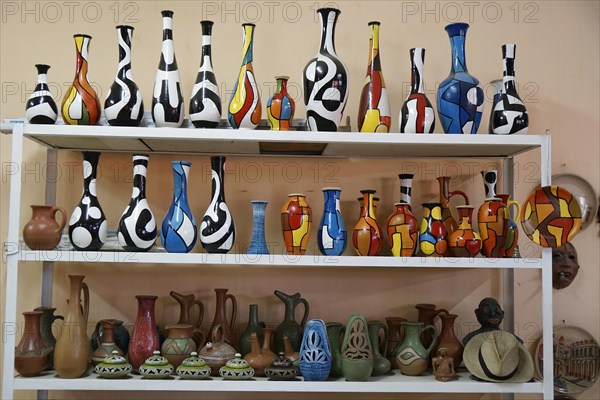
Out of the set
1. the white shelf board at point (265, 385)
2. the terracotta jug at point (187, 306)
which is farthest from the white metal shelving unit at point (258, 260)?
the terracotta jug at point (187, 306)

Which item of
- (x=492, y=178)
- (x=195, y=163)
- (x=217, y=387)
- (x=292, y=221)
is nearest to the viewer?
(x=217, y=387)

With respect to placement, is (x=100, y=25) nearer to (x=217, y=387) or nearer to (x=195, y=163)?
(x=195, y=163)

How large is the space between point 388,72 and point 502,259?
26.7 inches

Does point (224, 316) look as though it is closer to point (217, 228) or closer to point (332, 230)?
point (217, 228)

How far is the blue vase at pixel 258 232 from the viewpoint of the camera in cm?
171

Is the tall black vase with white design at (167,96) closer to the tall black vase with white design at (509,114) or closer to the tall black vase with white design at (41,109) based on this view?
the tall black vase with white design at (41,109)

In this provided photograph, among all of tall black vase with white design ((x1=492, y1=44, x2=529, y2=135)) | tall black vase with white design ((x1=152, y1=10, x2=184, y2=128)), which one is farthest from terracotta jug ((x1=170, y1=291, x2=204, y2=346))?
tall black vase with white design ((x1=492, y1=44, x2=529, y2=135))

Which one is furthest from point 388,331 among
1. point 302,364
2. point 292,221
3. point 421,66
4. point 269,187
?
point 421,66

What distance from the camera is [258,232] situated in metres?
1.73

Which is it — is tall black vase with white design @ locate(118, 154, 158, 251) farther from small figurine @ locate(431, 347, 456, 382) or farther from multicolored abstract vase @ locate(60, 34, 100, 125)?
small figurine @ locate(431, 347, 456, 382)

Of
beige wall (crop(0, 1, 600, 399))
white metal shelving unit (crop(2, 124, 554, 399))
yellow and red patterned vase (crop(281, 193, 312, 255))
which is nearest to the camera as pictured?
white metal shelving unit (crop(2, 124, 554, 399))

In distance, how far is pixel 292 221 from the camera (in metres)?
1.72

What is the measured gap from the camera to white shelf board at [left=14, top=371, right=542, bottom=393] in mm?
1610

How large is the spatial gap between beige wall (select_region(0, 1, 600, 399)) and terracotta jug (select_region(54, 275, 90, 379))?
0.68 feet
